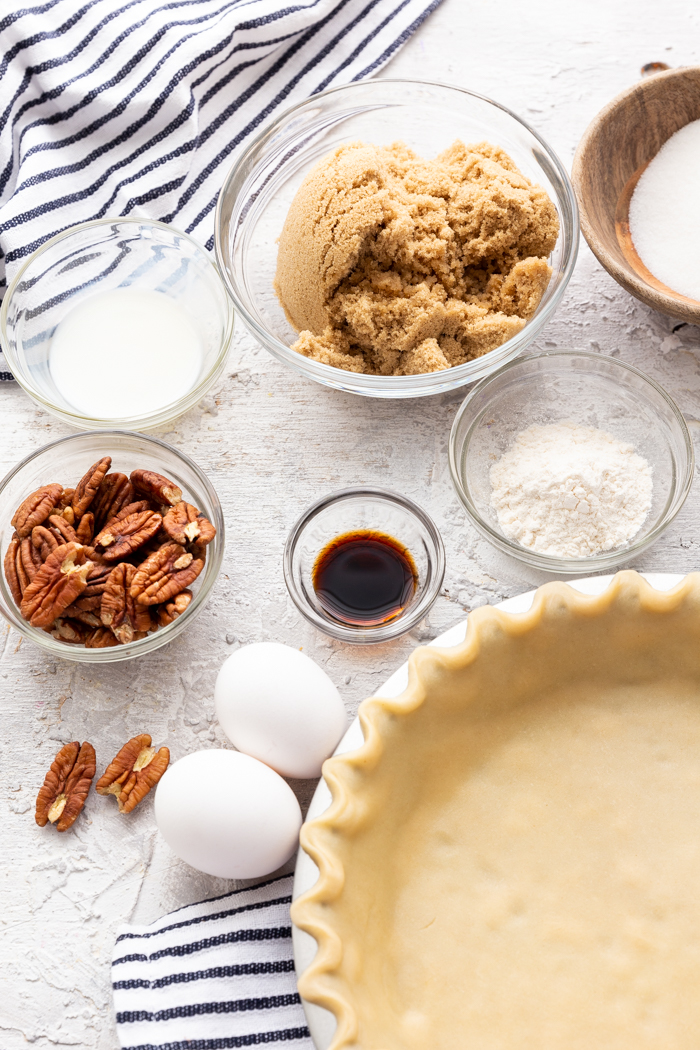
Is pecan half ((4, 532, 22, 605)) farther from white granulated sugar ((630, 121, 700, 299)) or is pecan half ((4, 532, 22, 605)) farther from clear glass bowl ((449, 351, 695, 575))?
white granulated sugar ((630, 121, 700, 299))

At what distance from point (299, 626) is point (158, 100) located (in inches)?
36.0

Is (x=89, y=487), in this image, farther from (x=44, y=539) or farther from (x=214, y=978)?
(x=214, y=978)

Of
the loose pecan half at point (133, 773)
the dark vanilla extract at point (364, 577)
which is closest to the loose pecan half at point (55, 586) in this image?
the loose pecan half at point (133, 773)

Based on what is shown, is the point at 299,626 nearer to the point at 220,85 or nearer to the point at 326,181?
the point at 326,181

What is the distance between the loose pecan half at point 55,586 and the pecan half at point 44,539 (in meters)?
0.03

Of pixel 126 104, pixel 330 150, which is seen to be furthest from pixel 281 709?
pixel 126 104

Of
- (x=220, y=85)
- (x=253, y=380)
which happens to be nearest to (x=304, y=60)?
(x=220, y=85)

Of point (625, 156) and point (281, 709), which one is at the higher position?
point (625, 156)

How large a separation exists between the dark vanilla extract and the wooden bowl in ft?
1.76

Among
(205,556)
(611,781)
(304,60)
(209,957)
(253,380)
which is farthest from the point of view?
(304,60)

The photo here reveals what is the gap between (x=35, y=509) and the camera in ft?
4.37

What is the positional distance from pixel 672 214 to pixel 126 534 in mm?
984

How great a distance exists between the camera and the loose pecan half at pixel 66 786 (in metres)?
1.29

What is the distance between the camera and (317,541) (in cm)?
143
